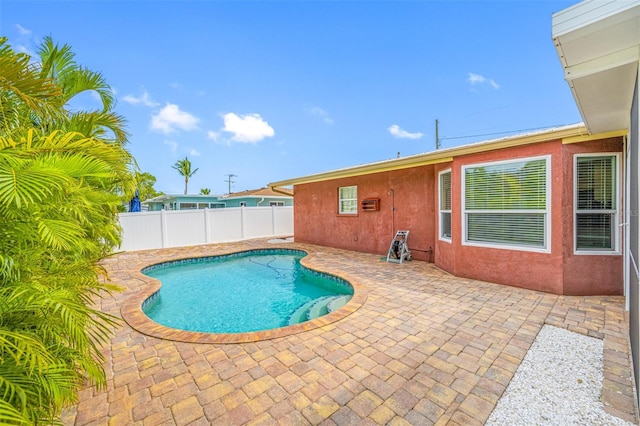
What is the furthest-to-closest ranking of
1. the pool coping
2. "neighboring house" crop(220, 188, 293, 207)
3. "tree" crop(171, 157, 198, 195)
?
1. "tree" crop(171, 157, 198, 195)
2. "neighboring house" crop(220, 188, 293, 207)
3. the pool coping

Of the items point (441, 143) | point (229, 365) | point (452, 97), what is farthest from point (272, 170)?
point (229, 365)

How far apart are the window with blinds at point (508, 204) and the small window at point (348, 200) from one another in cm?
455

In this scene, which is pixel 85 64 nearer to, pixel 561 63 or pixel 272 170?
pixel 561 63

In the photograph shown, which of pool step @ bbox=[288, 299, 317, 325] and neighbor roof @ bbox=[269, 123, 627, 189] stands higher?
neighbor roof @ bbox=[269, 123, 627, 189]

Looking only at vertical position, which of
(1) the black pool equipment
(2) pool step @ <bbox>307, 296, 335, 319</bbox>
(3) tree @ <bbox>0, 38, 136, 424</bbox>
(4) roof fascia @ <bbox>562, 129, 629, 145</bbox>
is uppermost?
(4) roof fascia @ <bbox>562, 129, 629, 145</bbox>

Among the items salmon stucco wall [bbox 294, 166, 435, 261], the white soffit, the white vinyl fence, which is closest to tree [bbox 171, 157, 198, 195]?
the white vinyl fence

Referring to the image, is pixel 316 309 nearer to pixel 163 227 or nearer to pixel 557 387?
pixel 557 387

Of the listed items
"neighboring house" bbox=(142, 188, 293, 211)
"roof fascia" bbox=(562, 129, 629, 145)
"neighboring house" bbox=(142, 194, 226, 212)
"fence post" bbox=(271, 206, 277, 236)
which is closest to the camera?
"roof fascia" bbox=(562, 129, 629, 145)

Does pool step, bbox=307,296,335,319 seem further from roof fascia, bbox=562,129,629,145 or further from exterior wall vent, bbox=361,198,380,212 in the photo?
roof fascia, bbox=562,129,629,145

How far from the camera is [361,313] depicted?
433 centimetres

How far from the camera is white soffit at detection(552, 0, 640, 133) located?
6.26ft

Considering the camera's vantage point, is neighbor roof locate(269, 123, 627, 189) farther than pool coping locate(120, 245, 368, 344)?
Yes

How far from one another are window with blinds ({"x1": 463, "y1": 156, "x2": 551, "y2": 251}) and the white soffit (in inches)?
82.8

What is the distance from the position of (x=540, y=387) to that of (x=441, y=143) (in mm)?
24220
